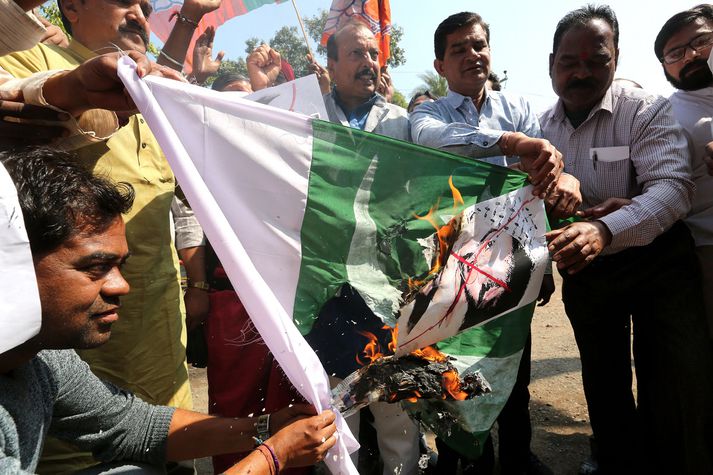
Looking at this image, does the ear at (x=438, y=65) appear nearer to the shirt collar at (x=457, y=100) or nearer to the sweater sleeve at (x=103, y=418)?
the shirt collar at (x=457, y=100)

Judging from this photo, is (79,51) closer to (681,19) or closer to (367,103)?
(367,103)

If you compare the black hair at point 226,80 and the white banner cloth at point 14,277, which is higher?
the black hair at point 226,80

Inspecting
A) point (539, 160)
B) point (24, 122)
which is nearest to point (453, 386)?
point (539, 160)

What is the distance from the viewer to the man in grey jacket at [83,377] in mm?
1344

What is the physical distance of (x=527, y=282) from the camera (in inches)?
84.0

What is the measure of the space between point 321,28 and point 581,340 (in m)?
2.98

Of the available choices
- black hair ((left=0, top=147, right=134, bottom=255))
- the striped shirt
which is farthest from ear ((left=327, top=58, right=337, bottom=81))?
black hair ((left=0, top=147, right=134, bottom=255))

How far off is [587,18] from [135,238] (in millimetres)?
2174

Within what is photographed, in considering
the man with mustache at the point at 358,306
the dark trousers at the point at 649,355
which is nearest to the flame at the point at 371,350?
the man with mustache at the point at 358,306

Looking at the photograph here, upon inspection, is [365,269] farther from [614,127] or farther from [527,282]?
[614,127]

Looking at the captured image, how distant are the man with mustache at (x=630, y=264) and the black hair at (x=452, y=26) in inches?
17.3

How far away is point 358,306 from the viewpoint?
1.87m

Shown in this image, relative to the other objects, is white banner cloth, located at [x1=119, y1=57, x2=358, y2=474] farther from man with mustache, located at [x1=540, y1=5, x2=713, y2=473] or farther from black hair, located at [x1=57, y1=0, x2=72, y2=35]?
man with mustache, located at [x1=540, y1=5, x2=713, y2=473]

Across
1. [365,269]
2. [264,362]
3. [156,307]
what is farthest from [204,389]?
[365,269]
